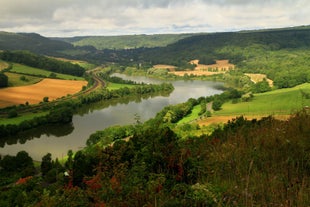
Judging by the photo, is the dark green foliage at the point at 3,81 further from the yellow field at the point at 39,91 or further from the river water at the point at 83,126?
the river water at the point at 83,126

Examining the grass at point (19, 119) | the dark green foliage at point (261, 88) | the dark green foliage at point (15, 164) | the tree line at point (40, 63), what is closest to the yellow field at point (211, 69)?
the tree line at point (40, 63)

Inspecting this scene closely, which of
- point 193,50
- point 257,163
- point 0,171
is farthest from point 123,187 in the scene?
point 193,50

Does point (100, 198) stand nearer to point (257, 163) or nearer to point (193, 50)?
point (257, 163)

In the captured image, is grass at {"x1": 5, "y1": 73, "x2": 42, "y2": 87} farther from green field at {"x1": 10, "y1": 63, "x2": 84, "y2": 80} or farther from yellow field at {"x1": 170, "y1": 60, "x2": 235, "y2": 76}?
yellow field at {"x1": 170, "y1": 60, "x2": 235, "y2": 76}

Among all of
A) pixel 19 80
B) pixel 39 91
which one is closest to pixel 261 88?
pixel 39 91

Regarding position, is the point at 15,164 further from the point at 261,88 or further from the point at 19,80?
the point at 261,88
